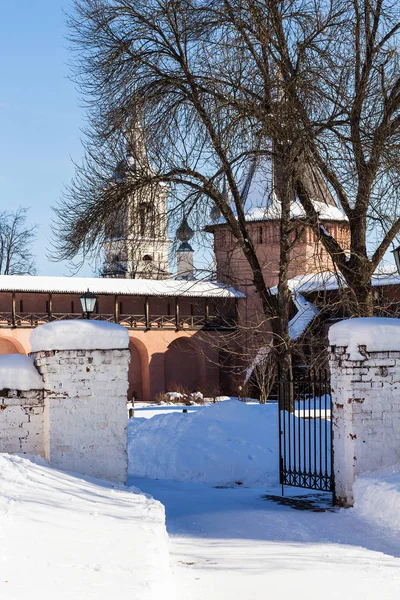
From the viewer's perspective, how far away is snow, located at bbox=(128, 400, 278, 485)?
32.8 ft

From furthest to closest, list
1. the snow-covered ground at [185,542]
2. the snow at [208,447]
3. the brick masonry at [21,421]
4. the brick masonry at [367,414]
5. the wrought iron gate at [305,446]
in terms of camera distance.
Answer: the snow at [208,447]
the wrought iron gate at [305,446]
the brick masonry at [367,414]
the brick masonry at [21,421]
the snow-covered ground at [185,542]

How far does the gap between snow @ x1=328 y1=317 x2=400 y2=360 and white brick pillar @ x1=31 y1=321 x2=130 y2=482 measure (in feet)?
6.20

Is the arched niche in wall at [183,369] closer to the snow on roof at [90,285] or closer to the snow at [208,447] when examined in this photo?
the snow on roof at [90,285]

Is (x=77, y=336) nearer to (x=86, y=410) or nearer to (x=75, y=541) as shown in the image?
(x=86, y=410)

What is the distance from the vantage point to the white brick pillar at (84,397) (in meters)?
6.93

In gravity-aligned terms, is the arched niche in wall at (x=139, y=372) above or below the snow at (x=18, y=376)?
below

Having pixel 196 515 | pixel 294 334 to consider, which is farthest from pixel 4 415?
pixel 294 334

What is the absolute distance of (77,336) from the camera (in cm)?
700

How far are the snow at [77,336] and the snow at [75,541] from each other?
113cm

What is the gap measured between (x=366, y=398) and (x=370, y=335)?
1.72 feet

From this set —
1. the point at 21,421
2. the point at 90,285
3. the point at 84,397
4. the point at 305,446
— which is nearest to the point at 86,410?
the point at 84,397

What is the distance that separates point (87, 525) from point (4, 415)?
2.59m

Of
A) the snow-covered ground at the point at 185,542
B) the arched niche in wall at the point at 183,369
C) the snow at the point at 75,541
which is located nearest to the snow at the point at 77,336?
the snow-covered ground at the point at 185,542

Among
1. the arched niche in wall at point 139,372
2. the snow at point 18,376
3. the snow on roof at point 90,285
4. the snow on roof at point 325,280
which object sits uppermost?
the snow on roof at point 90,285
